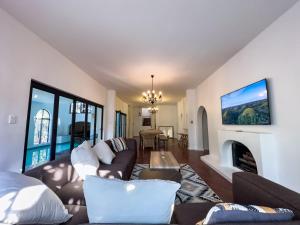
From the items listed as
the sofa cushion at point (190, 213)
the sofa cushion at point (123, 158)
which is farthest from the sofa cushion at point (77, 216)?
the sofa cushion at point (123, 158)

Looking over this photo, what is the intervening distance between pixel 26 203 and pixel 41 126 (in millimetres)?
2708

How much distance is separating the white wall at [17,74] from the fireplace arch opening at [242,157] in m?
4.39

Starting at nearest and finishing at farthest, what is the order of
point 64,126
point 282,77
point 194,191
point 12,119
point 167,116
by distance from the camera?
point 12,119 < point 282,77 < point 194,191 < point 64,126 < point 167,116

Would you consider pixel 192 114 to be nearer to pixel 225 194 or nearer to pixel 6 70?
pixel 225 194

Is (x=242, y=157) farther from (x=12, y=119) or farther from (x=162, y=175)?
(x=12, y=119)

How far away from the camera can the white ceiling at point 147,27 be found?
2082 mm

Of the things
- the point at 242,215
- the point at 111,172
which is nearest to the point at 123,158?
the point at 111,172

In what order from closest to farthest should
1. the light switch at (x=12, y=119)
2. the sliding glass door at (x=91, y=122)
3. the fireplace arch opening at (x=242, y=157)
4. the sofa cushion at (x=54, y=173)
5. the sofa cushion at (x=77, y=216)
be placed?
1. the sofa cushion at (x=77, y=216)
2. the sofa cushion at (x=54, y=173)
3. the light switch at (x=12, y=119)
4. the fireplace arch opening at (x=242, y=157)
5. the sliding glass door at (x=91, y=122)

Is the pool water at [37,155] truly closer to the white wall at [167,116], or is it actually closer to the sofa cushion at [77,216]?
the sofa cushion at [77,216]

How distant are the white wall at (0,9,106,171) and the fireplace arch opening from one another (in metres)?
4.39

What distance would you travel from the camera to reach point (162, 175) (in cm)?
279

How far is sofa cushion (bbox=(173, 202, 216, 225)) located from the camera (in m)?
1.19

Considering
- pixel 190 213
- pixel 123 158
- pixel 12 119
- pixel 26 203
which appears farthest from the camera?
pixel 123 158

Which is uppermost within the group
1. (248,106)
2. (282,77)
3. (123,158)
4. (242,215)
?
(282,77)
